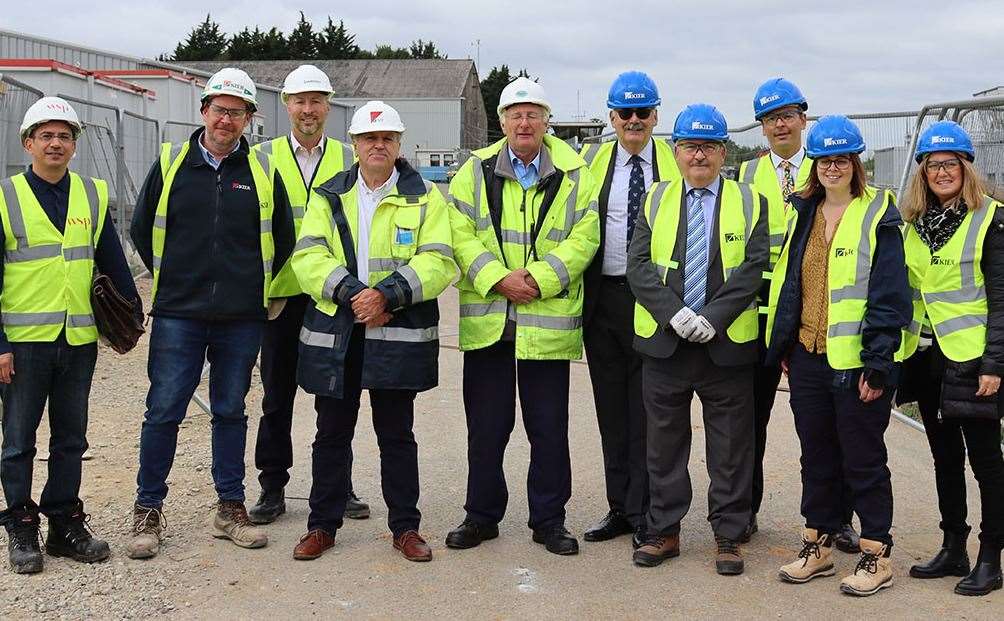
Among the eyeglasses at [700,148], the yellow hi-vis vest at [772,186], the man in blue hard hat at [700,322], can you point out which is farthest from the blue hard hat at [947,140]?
the eyeglasses at [700,148]

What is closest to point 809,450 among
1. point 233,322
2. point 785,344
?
point 785,344

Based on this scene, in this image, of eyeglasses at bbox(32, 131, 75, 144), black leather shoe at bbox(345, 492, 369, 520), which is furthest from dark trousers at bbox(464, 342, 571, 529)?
eyeglasses at bbox(32, 131, 75, 144)

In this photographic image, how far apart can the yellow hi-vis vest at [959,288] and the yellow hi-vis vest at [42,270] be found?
382 centimetres

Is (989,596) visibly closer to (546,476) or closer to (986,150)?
(546,476)

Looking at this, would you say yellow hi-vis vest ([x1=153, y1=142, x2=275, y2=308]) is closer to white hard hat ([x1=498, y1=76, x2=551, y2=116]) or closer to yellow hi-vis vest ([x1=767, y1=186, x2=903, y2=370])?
white hard hat ([x1=498, y1=76, x2=551, y2=116])

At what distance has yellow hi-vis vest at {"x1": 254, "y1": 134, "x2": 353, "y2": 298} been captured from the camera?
5785 mm

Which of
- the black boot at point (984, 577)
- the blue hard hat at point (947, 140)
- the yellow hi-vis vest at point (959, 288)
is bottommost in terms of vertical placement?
the black boot at point (984, 577)

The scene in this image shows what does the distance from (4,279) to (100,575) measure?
1.42 m

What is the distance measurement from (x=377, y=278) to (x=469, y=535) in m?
1.39

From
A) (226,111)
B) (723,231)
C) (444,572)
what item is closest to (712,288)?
(723,231)

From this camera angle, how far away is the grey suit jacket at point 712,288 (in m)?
5.14

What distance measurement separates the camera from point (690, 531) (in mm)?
5828

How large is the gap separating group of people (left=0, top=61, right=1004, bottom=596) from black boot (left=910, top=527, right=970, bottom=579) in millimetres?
19

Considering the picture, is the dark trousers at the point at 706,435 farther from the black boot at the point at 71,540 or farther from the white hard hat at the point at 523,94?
the black boot at the point at 71,540
